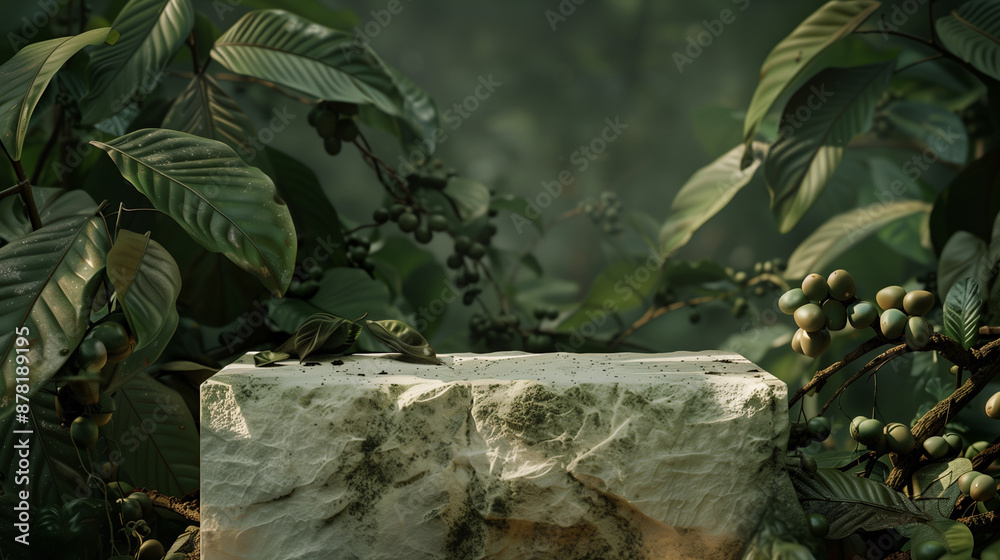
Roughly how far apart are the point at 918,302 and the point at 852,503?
0.21m

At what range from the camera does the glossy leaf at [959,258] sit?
1.03m

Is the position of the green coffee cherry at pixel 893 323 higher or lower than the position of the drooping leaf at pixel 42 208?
higher

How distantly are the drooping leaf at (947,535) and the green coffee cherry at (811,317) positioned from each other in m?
0.21

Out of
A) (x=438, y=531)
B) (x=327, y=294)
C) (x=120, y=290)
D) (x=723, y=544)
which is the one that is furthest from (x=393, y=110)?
(x=723, y=544)

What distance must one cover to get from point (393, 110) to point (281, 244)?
456mm

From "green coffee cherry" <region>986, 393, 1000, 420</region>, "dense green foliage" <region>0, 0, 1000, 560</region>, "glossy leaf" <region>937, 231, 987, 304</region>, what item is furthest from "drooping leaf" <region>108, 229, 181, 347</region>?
"glossy leaf" <region>937, 231, 987, 304</region>

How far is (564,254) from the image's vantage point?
1385mm

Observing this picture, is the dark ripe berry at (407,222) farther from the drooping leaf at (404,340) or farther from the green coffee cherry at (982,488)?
the green coffee cherry at (982,488)

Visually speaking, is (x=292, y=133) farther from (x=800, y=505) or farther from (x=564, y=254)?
(x=800, y=505)

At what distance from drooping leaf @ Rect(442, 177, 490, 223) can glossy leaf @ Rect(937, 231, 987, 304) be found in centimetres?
77

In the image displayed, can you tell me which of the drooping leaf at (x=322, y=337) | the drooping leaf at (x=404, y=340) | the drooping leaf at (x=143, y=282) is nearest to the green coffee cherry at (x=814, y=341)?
the drooping leaf at (x=404, y=340)

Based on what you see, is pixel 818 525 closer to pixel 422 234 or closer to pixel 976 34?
pixel 422 234

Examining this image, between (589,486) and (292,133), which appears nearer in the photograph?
(589,486)

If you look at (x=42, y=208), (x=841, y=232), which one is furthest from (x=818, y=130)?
(x=42, y=208)
